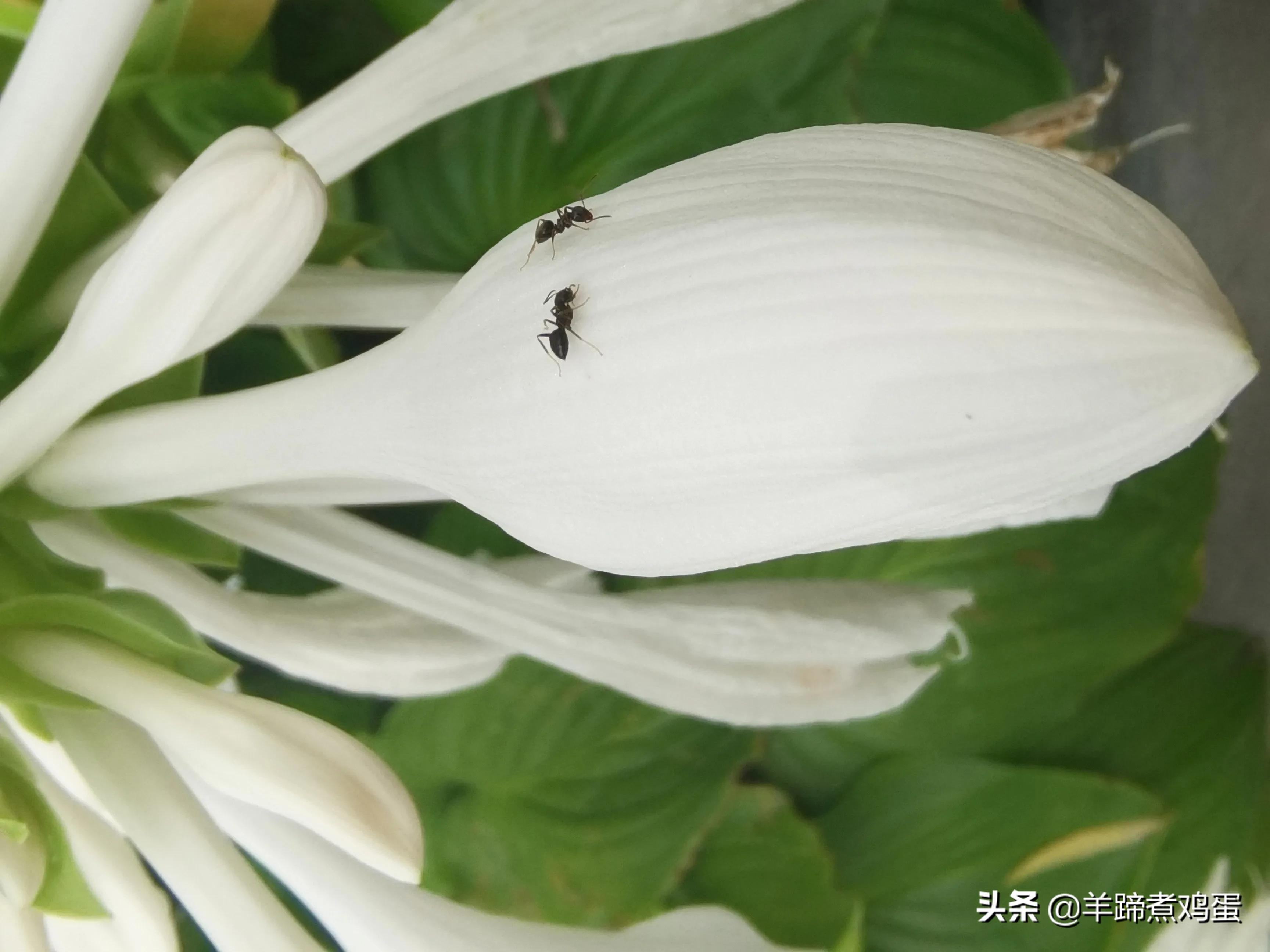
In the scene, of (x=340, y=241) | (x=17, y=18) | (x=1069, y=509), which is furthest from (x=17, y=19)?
(x=1069, y=509)

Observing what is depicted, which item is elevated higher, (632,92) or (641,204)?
(632,92)

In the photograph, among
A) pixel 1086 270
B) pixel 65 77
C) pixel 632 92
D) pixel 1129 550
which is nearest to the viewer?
pixel 1086 270

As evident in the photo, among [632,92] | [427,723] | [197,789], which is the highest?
[632,92]

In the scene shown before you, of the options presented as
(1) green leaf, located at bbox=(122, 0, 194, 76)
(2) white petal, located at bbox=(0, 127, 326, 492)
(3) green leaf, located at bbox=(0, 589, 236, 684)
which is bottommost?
(3) green leaf, located at bbox=(0, 589, 236, 684)

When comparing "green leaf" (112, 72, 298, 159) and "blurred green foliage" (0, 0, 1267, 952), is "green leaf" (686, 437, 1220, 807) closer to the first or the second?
"blurred green foliage" (0, 0, 1267, 952)

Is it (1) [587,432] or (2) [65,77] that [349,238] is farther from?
(1) [587,432]

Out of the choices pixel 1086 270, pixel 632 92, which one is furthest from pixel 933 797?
pixel 1086 270

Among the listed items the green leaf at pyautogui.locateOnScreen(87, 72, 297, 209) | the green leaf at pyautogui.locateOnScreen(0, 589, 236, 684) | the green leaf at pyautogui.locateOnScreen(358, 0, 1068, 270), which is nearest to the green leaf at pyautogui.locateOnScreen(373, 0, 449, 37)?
the green leaf at pyautogui.locateOnScreen(358, 0, 1068, 270)
